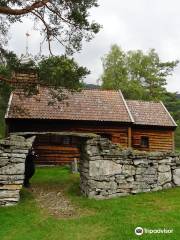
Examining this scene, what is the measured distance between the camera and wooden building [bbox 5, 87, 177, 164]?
2220cm

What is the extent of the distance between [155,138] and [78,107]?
20.2 ft

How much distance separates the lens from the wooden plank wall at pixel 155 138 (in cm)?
2544

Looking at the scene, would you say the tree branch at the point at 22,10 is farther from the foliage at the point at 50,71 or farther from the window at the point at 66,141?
the window at the point at 66,141

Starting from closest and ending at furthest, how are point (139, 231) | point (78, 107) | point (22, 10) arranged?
point (139, 231) → point (22, 10) → point (78, 107)

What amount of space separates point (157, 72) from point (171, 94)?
348cm

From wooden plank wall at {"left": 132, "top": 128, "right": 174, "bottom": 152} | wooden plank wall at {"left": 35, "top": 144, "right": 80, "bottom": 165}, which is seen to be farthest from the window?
wooden plank wall at {"left": 132, "top": 128, "right": 174, "bottom": 152}

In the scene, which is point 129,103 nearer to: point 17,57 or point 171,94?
point 17,57

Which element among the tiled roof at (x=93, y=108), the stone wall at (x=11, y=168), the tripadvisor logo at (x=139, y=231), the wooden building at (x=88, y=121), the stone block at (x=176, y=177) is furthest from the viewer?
the tiled roof at (x=93, y=108)

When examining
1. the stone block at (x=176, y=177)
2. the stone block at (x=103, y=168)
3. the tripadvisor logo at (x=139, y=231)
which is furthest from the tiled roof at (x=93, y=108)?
the tripadvisor logo at (x=139, y=231)

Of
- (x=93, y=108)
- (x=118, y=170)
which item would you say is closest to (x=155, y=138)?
(x=93, y=108)

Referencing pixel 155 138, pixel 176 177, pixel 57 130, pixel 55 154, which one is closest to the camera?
pixel 176 177

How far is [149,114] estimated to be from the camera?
26.3 meters

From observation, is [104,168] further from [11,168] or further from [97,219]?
[11,168]

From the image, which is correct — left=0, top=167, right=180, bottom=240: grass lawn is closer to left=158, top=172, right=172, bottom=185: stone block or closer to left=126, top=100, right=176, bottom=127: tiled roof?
left=158, top=172, right=172, bottom=185: stone block
